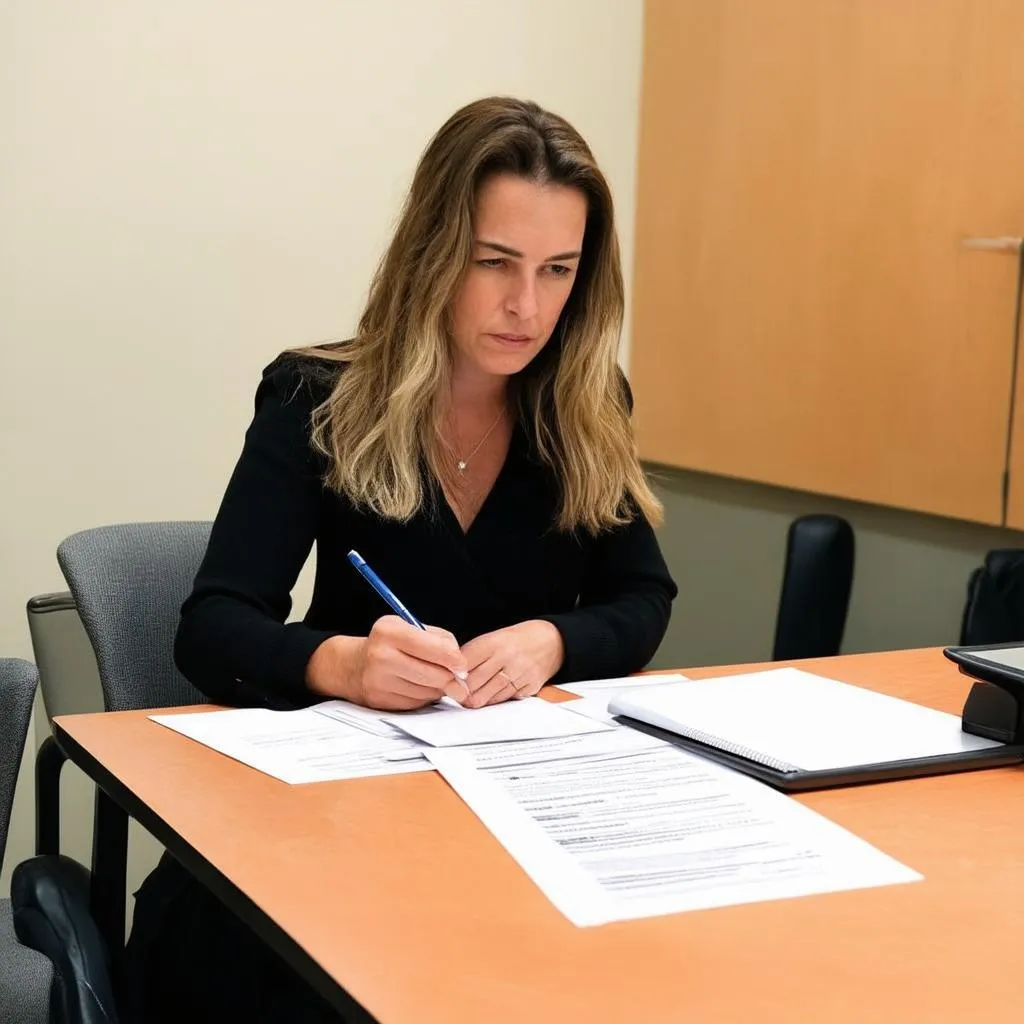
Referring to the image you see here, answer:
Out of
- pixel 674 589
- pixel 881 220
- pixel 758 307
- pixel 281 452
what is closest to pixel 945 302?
pixel 881 220

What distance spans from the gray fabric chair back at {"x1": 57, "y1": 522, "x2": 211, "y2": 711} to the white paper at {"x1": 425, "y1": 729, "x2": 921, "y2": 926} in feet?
2.50

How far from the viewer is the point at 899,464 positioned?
9.83 feet

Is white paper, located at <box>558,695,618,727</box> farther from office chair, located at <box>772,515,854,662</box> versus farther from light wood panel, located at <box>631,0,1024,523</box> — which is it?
light wood panel, located at <box>631,0,1024,523</box>

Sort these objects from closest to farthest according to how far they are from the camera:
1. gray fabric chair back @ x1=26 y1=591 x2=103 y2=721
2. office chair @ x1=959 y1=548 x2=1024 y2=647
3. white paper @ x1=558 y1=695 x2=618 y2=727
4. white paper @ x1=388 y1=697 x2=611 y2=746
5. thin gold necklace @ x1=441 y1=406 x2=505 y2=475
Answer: white paper @ x1=388 y1=697 x2=611 y2=746 < white paper @ x1=558 y1=695 x2=618 y2=727 < thin gold necklace @ x1=441 y1=406 x2=505 y2=475 < gray fabric chair back @ x1=26 y1=591 x2=103 y2=721 < office chair @ x1=959 y1=548 x2=1024 y2=647

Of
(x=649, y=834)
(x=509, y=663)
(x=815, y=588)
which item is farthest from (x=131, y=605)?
(x=815, y=588)

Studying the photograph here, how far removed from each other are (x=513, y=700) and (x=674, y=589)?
52 cm

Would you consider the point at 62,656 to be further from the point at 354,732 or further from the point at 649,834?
the point at 649,834

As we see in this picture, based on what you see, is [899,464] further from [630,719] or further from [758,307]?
[630,719]

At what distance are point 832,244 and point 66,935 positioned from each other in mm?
2277

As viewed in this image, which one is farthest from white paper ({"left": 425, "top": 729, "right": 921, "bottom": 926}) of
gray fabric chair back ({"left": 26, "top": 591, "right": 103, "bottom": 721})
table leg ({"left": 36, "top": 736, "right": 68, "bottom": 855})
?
gray fabric chair back ({"left": 26, "top": 591, "right": 103, "bottom": 721})

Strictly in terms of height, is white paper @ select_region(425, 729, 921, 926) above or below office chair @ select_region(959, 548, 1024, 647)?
above

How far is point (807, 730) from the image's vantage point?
56.6 inches

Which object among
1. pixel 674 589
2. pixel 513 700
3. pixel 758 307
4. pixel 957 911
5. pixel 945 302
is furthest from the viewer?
pixel 758 307

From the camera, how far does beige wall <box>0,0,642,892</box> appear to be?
2918mm
